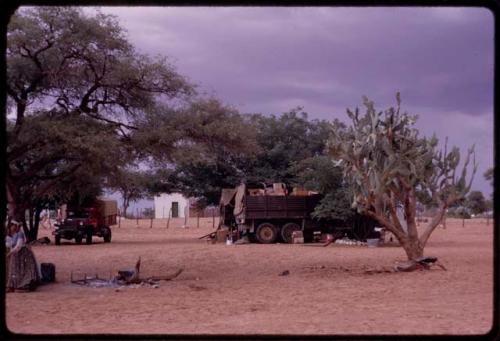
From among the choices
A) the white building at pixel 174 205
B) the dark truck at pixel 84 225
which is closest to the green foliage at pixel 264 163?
the dark truck at pixel 84 225

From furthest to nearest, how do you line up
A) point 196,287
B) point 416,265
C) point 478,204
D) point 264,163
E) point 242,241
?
point 478,204 < point 264,163 < point 242,241 < point 416,265 < point 196,287

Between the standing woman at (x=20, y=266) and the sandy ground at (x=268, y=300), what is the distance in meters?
0.36

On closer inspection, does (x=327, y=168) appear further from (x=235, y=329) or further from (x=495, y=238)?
(x=495, y=238)

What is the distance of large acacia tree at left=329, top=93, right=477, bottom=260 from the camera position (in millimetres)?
17438

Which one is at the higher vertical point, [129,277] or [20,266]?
[20,266]

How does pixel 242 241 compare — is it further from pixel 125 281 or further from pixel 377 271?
pixel 125 281

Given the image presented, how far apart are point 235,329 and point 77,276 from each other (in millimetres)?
8768

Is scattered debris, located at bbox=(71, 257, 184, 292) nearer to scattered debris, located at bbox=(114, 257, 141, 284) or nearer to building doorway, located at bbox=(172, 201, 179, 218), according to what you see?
scattered debris, located at bbox=(114, 257, 141, 284)

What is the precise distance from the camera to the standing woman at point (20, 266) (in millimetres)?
12938

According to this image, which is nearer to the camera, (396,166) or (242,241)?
(396,166)

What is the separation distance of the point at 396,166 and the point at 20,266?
10130 millimetres

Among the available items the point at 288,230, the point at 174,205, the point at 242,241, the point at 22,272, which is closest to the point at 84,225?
the point at 242,241

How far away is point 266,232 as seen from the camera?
30328 mm

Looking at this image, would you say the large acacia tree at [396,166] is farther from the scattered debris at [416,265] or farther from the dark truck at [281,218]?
the dark truck at [281,218]
